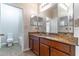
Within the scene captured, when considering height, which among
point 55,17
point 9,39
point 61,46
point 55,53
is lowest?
point 55,53

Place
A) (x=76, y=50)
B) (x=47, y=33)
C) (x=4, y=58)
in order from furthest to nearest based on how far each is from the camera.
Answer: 1. (x=47, y=33)
2. (x=4, y=58)
3. (x=76, y=50)

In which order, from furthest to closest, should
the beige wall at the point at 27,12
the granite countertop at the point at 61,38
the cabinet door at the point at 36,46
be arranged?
the cabinet door at the point at 36,46
the beige wall at the point at 27,12
the granite countertop at the point at 61,38

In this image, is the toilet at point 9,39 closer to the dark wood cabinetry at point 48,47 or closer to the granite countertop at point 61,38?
the dark wood cabinetry at point 48,47

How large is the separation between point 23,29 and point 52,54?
58cm

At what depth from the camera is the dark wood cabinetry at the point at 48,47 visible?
167 cm

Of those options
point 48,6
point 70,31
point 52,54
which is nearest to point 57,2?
point 48,6

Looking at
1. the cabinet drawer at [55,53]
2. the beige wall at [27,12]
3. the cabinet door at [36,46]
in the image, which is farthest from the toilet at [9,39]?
the cabinet drawer at [55,53]

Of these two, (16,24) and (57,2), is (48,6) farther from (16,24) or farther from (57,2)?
(16,24)

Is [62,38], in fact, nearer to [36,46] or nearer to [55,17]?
[55,17]

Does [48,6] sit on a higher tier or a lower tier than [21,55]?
higher

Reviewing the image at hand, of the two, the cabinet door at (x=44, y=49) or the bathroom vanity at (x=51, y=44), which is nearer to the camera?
the bathroom vanity at (x=51, y=44)

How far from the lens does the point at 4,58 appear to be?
5.70 ft

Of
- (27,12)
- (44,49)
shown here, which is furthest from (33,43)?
(27,12)

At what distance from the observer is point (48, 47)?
6.50 ft
